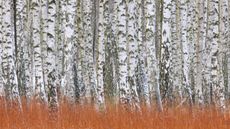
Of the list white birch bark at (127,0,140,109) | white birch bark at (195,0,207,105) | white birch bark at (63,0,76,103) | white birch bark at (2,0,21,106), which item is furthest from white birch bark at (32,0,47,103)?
white birch bark at (195,0,207,105)

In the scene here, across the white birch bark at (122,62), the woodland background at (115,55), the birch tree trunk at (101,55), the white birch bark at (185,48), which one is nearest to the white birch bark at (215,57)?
the woodland background at (115,55)

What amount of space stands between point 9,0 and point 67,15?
1.33 meters

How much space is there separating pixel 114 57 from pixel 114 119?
2.41 m

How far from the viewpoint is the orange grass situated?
10227 millimetres

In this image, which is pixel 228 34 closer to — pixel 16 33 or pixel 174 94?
pixel 174 94

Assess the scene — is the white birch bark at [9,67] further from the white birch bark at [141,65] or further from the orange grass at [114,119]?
the white birch bark at [141,65]

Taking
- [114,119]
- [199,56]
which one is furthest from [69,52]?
[199,56]

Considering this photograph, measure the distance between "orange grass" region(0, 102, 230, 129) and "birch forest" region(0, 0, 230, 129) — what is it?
0.42 feet

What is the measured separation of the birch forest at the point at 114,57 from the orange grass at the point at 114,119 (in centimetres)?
13

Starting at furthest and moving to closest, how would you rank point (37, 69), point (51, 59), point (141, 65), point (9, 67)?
point (141, 65) → point (9, 67) → point (37, 69) → point (51, 59)

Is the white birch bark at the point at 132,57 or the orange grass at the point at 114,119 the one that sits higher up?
the white birch bark at the point at 132,57

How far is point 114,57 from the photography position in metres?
12.6

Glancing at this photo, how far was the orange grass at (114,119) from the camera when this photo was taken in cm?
1023

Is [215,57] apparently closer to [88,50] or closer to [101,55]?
[101,55]
